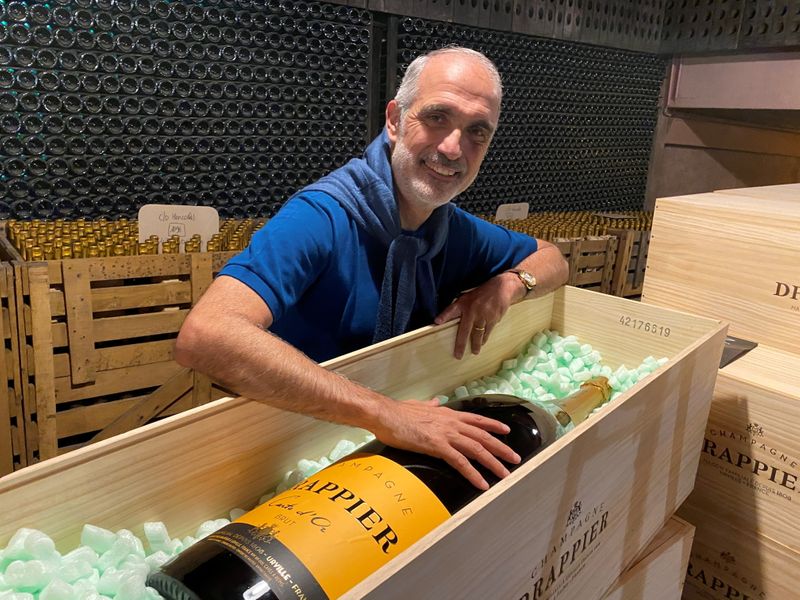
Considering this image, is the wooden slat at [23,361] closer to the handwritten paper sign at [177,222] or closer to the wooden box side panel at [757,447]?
the handwritten paper sign at [177,222]

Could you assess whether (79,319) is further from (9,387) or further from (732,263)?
(732,263)

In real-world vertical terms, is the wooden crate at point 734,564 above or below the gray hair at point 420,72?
below

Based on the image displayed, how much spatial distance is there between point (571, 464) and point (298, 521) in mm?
280

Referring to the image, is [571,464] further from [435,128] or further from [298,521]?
[435,128]

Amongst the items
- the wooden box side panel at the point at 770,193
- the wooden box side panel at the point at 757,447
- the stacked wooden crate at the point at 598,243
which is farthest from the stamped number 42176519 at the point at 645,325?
the stacked wooden crate at the point at 598,243

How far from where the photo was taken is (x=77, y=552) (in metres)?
0.51

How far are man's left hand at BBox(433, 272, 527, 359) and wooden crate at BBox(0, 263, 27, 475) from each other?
1224mm

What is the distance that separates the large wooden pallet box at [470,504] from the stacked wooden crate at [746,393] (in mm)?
74

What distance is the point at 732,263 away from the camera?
1077mm

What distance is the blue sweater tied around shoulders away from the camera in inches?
41.0

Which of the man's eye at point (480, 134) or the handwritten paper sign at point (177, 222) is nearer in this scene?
the man's eye at point (480, 134)

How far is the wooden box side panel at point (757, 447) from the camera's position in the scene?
94 centimetres

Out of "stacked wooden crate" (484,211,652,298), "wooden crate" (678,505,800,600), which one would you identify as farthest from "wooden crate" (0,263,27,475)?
"stacked wooden crate" (484,211,652,298)

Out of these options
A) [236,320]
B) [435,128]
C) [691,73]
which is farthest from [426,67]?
[691,73]
